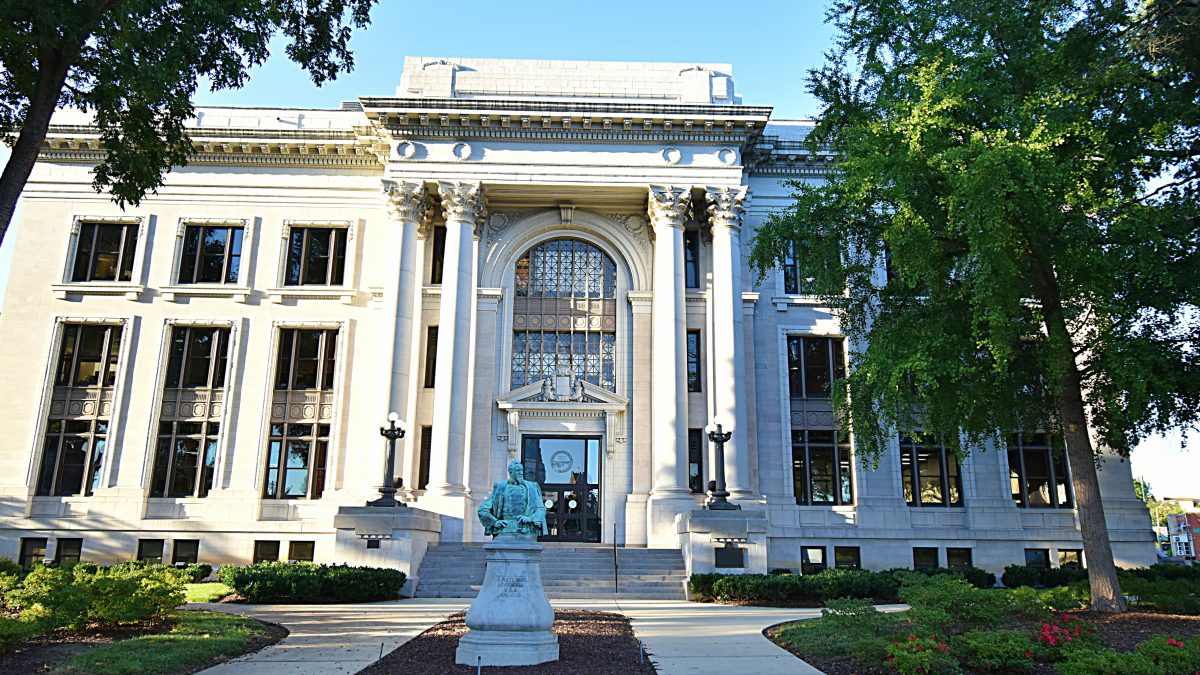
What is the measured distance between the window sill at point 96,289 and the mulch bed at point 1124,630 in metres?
25.5

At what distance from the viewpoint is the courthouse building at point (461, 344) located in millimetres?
27516

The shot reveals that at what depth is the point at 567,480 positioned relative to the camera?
1108 inches

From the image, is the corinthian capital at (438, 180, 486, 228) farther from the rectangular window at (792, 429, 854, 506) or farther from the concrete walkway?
the rectangular window at (792, 429, 854, 506)

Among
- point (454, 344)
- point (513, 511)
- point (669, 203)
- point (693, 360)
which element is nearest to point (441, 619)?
point (513, 511)

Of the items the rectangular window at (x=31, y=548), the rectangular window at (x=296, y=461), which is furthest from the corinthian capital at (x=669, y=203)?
the rectangular window at (x=31, y=548)

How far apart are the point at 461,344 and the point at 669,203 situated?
8.54m

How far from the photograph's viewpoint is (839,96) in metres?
20.8

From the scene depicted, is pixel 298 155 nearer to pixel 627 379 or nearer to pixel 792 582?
pixel 627 379

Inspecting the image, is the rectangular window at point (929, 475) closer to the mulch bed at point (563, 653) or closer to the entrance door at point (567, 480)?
the entrance door at point (567, 480)

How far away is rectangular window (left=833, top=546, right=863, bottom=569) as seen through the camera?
2820 cm

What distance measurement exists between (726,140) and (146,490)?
23.3 meters

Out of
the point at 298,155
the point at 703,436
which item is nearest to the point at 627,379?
the point at 703,436

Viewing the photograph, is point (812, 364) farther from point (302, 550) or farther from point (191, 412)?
point (191, 412)

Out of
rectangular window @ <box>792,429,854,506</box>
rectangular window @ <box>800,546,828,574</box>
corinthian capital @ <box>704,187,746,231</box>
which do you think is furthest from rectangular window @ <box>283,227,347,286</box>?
rectangular window @ <box>800,546,828,574</box>
